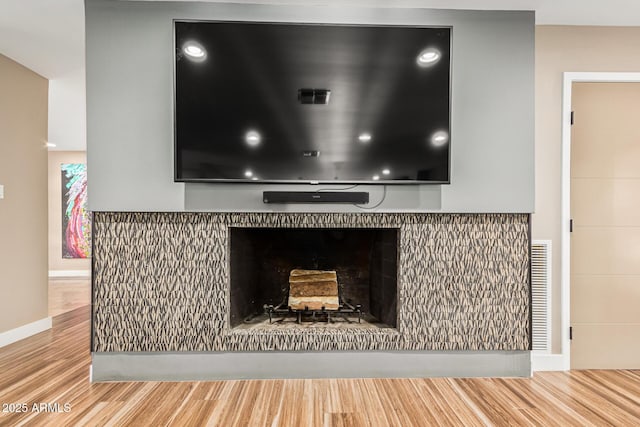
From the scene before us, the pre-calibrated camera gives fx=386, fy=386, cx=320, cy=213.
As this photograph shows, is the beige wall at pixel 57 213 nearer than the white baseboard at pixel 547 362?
No

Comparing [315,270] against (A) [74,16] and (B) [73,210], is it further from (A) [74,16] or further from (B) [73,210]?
(B) [73,210]

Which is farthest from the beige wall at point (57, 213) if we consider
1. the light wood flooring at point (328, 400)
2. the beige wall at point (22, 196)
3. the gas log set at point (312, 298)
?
the gas log set at point (312, 298)

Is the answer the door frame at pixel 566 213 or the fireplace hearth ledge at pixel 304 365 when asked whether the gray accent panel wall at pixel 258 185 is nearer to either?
the door frame at pixel 566 213

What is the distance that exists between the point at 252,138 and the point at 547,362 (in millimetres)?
2401

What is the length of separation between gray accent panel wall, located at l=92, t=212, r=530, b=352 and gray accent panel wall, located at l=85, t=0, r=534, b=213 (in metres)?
0.10

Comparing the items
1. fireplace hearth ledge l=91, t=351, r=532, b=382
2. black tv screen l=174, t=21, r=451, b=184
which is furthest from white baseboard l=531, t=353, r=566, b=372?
black tv screen l=174, t=21, r=451, b=184

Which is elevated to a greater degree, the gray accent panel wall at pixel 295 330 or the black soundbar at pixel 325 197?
the black soundbar at pixel 325 197

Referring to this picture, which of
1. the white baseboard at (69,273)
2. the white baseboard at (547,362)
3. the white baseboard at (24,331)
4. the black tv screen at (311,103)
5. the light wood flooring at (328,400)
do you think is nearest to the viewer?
the light wood flooring at (328,400)

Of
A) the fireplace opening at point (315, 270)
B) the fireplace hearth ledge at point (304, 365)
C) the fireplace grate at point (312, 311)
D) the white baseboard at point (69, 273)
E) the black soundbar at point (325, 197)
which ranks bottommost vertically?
the white baseboard at point (69, 273)

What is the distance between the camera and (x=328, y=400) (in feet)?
6.87

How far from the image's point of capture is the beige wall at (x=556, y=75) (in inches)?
102

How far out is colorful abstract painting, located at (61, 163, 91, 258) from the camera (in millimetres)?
6863

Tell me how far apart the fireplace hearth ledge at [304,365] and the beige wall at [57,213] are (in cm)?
542

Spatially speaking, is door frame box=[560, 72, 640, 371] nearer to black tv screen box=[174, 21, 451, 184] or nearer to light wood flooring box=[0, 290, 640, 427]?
light wood flooring box=[0, 290, 640, 427]
